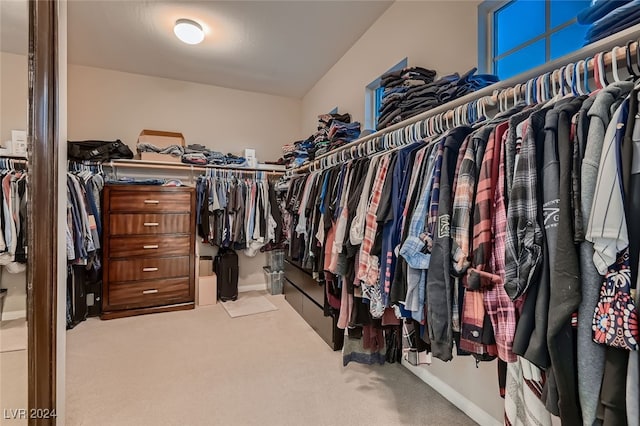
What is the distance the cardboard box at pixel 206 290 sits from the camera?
3.47 metres

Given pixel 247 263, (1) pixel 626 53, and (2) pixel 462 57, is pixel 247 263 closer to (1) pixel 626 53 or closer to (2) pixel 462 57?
(2) pixel 462 57

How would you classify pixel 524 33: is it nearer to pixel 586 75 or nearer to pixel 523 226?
pixel 586 75

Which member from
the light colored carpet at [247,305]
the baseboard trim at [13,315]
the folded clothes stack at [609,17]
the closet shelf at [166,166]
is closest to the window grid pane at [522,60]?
the folded clothes stack at [609,17]

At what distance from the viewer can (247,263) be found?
13.7 ft

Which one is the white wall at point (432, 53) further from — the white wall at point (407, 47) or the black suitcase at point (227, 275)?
the black suitcase at point (227, 275)

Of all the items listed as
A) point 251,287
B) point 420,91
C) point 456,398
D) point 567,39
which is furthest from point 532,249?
point 251,287

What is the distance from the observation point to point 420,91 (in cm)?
163

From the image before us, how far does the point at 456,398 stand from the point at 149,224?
10.3 ft

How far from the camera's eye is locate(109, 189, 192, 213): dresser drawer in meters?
3.03

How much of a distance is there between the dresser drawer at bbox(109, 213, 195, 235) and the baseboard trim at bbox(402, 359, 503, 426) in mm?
2695

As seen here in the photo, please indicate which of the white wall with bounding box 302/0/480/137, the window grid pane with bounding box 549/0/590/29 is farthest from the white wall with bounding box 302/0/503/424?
the window grid pane with bounding box 549/0/590/29

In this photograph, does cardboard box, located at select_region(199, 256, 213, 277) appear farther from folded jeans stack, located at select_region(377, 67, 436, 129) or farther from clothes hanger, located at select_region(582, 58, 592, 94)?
clothes hanger, located at select_region(582, 58, 592, 94)

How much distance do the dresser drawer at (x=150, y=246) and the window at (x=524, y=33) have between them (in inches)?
126

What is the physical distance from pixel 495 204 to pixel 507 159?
0.44 ft
